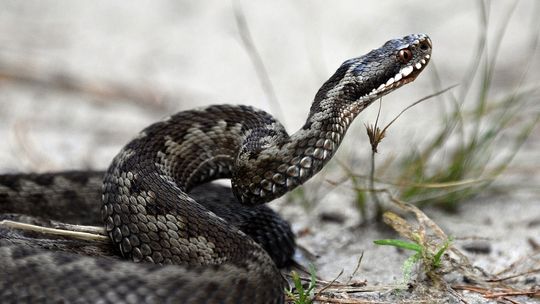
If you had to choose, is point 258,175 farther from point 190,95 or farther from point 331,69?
point 331,69

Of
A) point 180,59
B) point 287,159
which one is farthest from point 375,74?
point 180,59

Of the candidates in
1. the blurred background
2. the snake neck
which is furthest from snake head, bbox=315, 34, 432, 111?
the blurred background

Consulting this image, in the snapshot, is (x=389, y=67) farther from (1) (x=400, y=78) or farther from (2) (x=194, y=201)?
(2) (x=194, y=201)

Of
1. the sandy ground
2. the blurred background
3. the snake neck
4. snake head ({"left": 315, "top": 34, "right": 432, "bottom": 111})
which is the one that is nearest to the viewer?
the snake neck

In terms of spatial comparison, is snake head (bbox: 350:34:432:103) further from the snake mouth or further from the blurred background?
the blurred background

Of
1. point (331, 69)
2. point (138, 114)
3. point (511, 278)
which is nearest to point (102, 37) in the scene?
point (138, 114)

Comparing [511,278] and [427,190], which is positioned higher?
[427,190]
